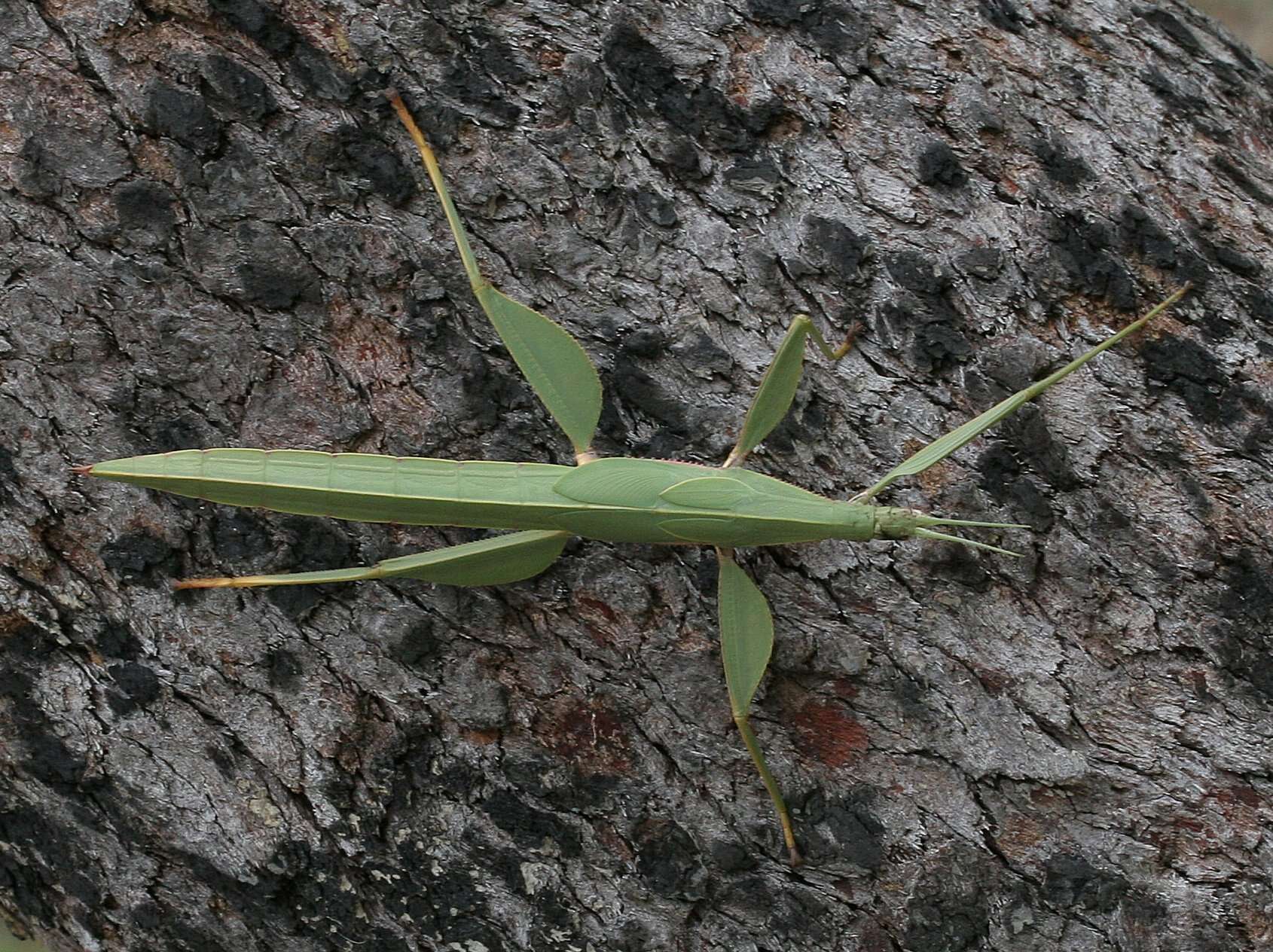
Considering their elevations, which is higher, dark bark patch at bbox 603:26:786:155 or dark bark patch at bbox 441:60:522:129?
dark bark patch at bbox 603:26:786:155

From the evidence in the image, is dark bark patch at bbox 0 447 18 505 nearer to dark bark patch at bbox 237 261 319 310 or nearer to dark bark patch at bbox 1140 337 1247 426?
dark bark patch at bbox 237 261 319 310

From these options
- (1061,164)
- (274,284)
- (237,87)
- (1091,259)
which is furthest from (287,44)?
(1091,259)

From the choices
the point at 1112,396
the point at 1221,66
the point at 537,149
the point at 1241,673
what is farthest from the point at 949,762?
the point at 1221,66

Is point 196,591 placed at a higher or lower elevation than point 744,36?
lower

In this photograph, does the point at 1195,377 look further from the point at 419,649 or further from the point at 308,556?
the point at 308,556

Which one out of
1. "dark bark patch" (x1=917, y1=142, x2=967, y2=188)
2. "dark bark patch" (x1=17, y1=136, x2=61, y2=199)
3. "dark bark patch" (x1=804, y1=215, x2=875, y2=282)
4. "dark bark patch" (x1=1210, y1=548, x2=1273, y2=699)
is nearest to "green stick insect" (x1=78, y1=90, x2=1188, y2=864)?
"dark bark patch" (x1=804, y1=215, x2=875, y2=282)

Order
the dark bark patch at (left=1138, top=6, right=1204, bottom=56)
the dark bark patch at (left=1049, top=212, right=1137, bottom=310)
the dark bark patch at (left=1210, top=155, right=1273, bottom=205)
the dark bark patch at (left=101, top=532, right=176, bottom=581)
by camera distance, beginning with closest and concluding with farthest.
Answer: the dark bark patch at (left=101, top=532, right=176, bottom=581)
the dark bark patch at (left=1049, top=212, right=1137, bottom=310)
the dark bark patch at (left=1210, top=155, right=1273, bottom=205)
the dark bark patch at (left=1138, top=6, right=1204, bottom=56)

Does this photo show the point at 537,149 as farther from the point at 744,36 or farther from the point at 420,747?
the point at 420,747
